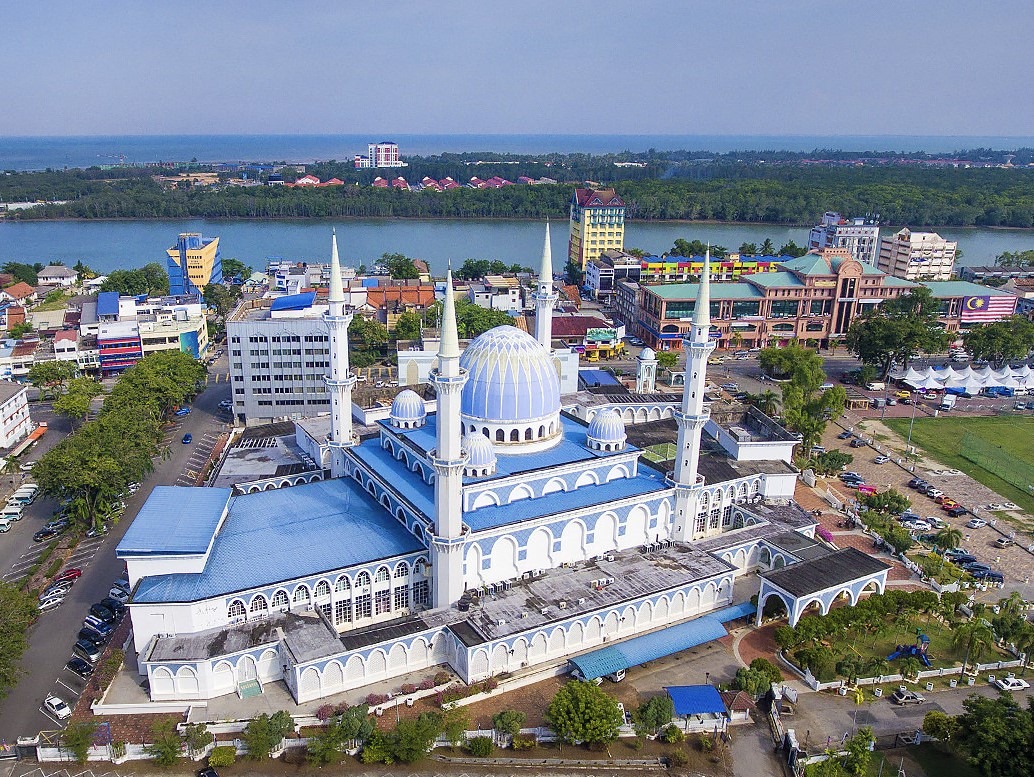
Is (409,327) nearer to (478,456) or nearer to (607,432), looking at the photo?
(607,432)

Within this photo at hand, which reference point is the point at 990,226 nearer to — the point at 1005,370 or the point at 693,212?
the point at 693,212

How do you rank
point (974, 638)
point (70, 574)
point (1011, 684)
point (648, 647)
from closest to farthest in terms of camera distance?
point (1011, 684), point (974, 638), point (648, 647), point (70, 574)

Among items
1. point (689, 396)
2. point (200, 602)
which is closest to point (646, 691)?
point (689, 396)

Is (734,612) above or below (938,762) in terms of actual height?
→ above


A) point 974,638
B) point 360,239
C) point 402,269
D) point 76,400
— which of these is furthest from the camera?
point 360,239

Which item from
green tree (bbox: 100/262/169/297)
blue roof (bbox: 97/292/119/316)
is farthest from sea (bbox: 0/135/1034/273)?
blue roof (bbox: 97/292/119/316)

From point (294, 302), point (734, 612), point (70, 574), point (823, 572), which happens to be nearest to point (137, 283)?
point (294, 302)

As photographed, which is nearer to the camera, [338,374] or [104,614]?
[104,614]
